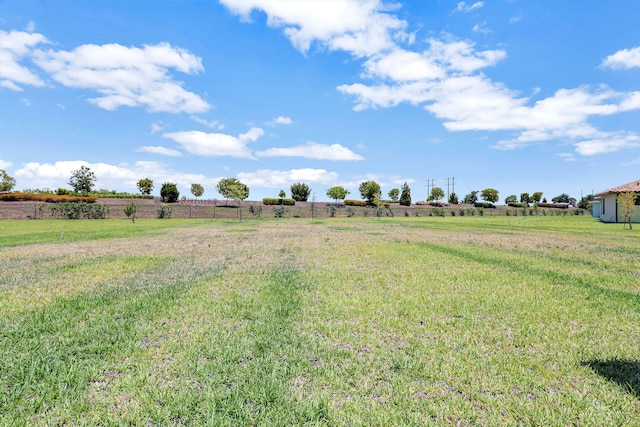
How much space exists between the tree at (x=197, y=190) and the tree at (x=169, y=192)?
66.8 feet

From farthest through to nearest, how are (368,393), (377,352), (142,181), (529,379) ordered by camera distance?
(142,181) < (377,352) < (529,379) < (368,393)

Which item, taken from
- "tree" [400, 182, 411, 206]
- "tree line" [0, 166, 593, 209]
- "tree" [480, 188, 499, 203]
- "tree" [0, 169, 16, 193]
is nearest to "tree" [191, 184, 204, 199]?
"tree line" [0, 166, 593, 209]

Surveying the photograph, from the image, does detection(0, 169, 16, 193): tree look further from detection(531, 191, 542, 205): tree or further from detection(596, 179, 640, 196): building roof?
detection(531, 191, 542, 205): tree

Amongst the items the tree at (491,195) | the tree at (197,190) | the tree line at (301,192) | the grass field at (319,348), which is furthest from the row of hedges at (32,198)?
the tree at (491,195)

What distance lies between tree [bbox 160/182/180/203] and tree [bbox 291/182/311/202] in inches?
1038

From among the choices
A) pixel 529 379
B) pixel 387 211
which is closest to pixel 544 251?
pixel 529 379

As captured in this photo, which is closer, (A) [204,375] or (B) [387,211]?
(A) [204,375]

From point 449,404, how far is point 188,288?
17.0ft

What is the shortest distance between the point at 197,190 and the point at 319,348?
8267 cm

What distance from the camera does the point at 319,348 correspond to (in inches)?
139

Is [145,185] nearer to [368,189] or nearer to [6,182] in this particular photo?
[6,182]

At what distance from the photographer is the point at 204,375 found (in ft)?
9.66

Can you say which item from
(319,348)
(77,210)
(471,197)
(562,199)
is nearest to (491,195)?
(471,197)

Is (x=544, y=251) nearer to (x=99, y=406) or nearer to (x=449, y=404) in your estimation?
(x=449, y=404)
